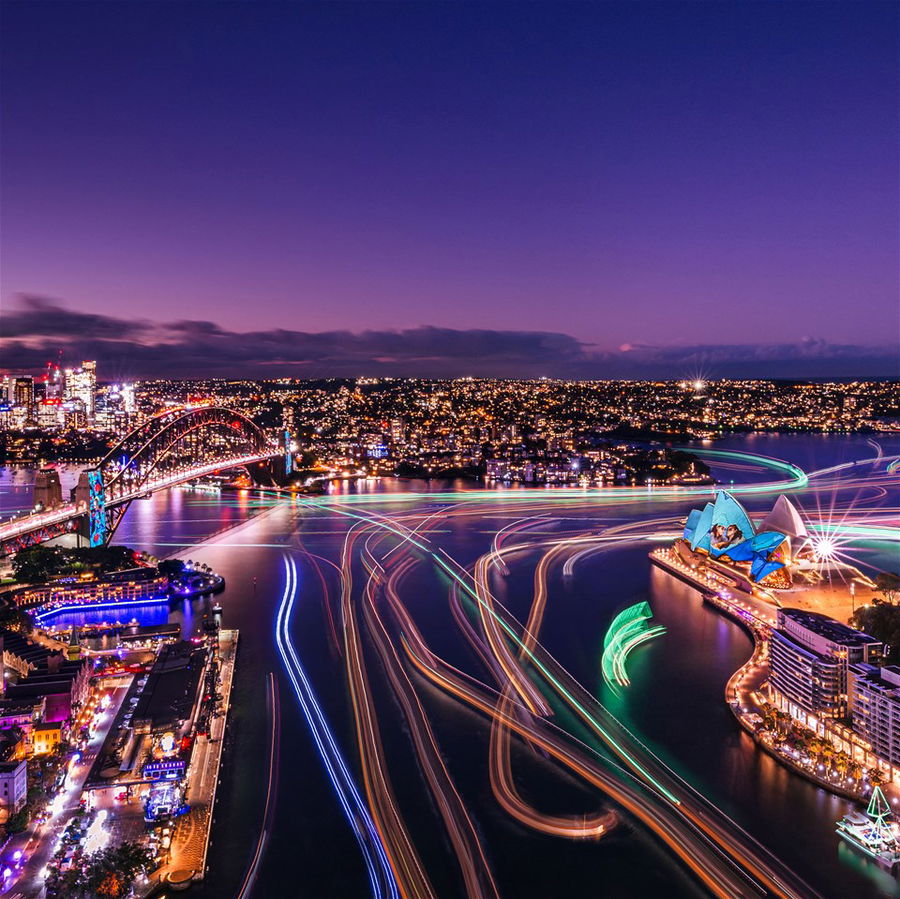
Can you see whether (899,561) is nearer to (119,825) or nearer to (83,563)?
(119,825)

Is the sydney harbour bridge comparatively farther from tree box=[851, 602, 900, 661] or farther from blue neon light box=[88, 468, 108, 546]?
tree box=[851, 602, 900, 661]

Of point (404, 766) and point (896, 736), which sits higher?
point (896, 736)

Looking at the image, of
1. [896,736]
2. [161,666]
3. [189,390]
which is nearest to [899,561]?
[896,736]

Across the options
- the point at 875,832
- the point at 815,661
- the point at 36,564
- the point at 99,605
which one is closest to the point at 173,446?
the point at 36,564

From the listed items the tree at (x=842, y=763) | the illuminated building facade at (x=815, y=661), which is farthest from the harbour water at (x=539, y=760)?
the illuminated building facade at (x=815, y=661)

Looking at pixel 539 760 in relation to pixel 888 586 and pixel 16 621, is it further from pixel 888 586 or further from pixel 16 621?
pixel 16 621
